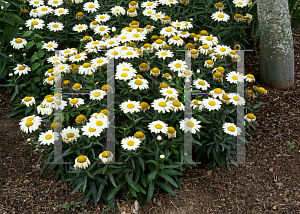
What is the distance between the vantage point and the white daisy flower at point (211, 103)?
307 cm

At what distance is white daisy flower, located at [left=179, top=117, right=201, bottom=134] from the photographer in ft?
9.61

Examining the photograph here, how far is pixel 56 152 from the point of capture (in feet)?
9.96

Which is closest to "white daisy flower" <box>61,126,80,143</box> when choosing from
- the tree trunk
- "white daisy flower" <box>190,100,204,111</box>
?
"white daisy flower" <box>190,100,204,111</box>

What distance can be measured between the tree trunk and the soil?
2.12ft

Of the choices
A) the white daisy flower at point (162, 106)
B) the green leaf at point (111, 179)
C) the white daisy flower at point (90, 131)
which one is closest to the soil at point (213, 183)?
the green leaf at point (111, 179)

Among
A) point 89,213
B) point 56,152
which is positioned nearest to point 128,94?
point 56,152

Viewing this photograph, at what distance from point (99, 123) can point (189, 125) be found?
87 centimetres

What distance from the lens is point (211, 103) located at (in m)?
3.10

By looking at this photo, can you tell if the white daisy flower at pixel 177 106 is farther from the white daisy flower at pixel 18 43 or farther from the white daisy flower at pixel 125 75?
the white daisy flower at pixel 18 43

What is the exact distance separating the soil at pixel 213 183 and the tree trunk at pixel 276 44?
2.12 feet

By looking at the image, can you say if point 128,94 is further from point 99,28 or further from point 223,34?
point 223,34

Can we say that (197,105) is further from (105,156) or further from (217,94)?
(105,156)

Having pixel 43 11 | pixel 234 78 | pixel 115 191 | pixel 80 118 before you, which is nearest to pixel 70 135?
pixel 80 118

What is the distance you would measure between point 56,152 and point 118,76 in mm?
991
